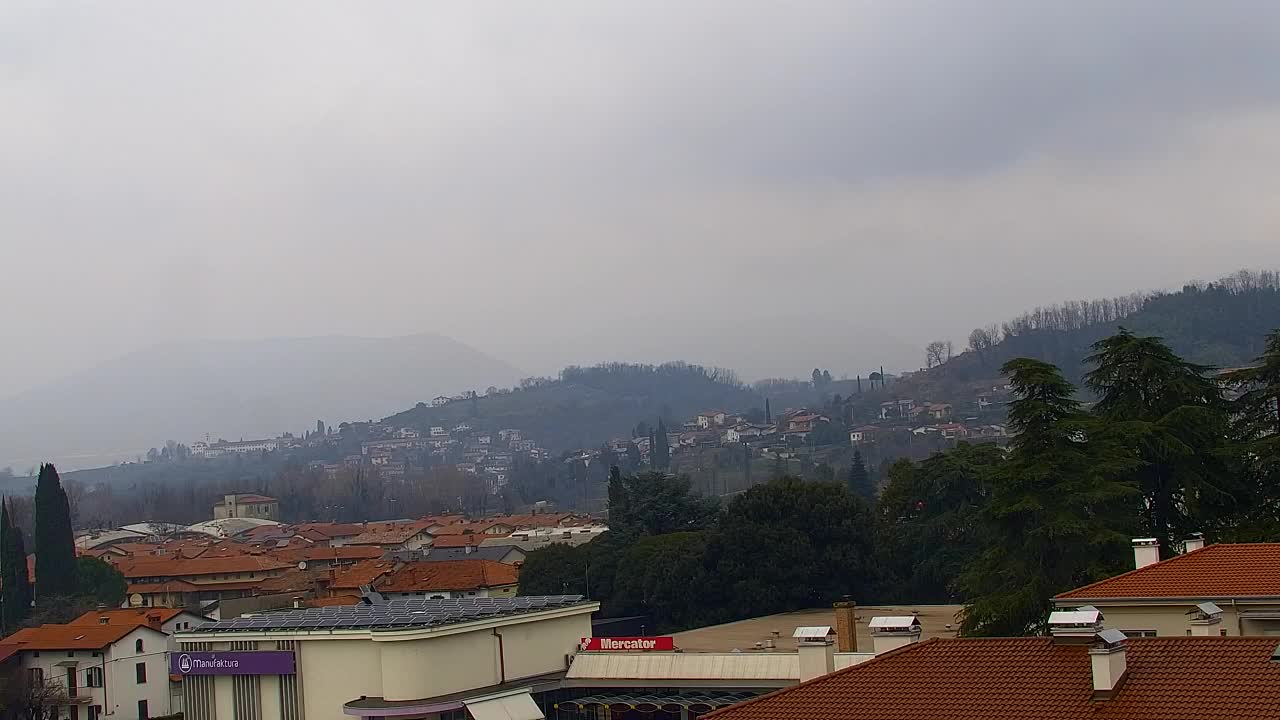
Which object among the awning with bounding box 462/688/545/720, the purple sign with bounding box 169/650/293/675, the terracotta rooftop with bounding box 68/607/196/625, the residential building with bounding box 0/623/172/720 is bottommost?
the residential building with bounding box 0/623/172/720

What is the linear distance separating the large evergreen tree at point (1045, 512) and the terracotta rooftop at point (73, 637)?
33178 millimetres

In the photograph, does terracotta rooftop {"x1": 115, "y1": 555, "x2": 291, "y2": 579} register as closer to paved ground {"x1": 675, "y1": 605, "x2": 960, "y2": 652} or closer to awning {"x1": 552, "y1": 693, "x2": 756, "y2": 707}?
paved ground {"x1": 675, "y1": 605, "x2": 960, "y2": 652}

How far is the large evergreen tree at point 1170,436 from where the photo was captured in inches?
1548

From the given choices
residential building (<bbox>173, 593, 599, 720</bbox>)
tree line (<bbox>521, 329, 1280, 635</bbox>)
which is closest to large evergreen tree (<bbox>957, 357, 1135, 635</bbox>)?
tree line (<bbox>521, 329, 1280, 635</bbox>)

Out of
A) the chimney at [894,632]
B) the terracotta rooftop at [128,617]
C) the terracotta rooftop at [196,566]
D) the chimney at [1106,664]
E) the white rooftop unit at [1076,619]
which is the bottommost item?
the terracotta rooftop at [128,617]

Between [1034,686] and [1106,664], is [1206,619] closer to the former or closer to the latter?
[1034,686]

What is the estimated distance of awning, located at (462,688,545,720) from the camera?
105 feet

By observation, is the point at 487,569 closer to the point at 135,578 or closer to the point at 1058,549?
the point at 135,578

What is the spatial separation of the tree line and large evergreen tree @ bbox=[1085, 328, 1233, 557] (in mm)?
46

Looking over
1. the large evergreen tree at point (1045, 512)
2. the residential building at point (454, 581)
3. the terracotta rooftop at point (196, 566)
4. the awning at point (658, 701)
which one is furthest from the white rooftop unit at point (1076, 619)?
the terracotta rooftop at point (196, 566)

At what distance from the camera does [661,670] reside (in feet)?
107

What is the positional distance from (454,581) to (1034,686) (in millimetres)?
62140

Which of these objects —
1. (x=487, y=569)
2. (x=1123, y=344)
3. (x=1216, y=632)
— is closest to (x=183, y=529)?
(x=487, y=569)

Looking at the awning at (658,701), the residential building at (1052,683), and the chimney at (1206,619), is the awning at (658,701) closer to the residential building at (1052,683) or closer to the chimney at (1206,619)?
the chimney at (1206,619)
